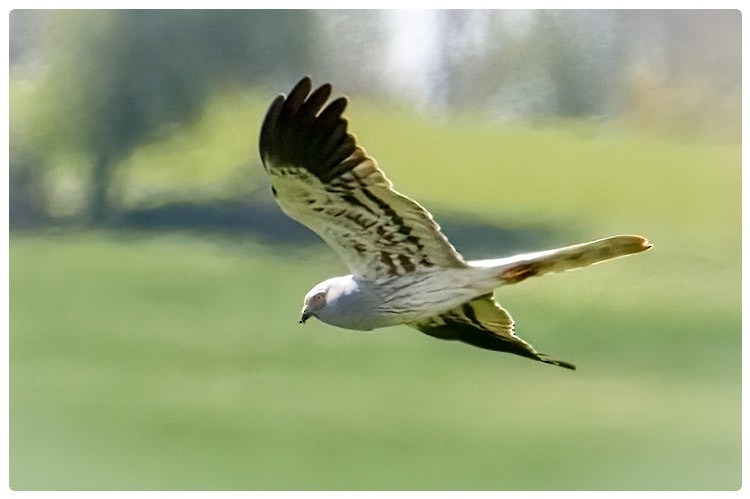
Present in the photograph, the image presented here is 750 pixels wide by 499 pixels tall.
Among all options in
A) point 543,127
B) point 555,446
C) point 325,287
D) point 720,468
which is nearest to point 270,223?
point 325,287

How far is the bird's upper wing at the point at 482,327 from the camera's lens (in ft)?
8.31

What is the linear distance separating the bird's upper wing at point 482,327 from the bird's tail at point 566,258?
15 centimetres

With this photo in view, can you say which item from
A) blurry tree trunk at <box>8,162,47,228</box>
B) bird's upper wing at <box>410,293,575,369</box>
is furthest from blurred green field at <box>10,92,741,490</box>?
bird's upper wing at <box>410,293,575,369</box>

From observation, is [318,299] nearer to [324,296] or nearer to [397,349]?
[324,296]

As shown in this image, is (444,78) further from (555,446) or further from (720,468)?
(720,468)

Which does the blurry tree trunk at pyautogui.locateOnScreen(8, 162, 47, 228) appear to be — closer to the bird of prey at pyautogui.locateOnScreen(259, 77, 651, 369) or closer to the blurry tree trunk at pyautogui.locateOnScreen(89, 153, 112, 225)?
the blurry tree trunk at pyautogui.locateOnScreen(89, 153, 112, 225)

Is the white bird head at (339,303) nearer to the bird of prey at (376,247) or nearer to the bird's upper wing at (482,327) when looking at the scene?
the bird of prey at (376,247)

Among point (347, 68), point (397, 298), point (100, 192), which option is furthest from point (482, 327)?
point (100, 192)

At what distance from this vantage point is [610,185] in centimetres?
298

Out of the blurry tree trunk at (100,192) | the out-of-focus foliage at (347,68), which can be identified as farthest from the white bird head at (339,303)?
the blurry tree trunk at (100,192)

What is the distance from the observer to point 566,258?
7.70ft

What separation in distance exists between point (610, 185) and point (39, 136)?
4.93 feet

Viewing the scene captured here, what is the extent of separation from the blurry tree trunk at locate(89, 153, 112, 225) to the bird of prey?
85 centimetres

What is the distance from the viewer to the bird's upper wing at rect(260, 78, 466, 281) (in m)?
2.15
